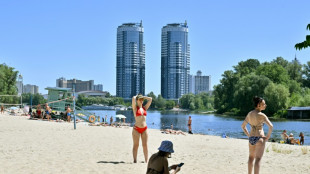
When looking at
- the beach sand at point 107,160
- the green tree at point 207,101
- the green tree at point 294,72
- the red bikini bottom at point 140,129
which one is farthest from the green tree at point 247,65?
the red bikini bottom at point 140,129

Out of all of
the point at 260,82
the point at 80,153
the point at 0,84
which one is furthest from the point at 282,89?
the point at 80,153

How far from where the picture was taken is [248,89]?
7531cm

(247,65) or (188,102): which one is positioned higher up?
(247,65)

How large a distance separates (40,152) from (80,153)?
1.13 m

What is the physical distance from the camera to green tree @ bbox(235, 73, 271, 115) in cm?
7462

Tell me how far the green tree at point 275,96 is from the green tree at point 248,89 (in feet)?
7.90

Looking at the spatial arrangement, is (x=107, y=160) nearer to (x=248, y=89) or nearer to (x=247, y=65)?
(x=248, y=89)

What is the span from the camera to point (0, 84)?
234 ft

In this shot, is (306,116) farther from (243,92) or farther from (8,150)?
(8,150)

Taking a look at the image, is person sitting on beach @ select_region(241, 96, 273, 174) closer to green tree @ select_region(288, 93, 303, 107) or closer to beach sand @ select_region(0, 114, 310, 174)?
beach sand @ select_region(0, 114, 310, 174)

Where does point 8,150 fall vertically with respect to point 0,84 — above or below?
below

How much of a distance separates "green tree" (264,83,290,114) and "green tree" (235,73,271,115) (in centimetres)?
241

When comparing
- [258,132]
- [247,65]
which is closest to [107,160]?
[258,132]

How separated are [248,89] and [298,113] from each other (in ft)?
32.1
